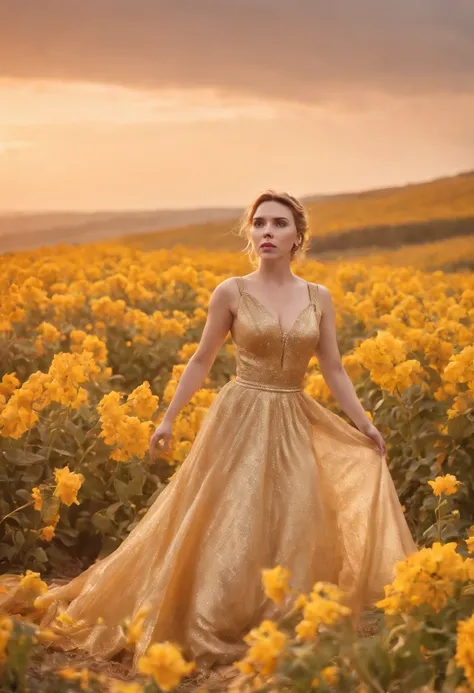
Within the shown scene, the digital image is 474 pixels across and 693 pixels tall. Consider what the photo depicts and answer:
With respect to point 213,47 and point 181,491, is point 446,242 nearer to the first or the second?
point 213,47

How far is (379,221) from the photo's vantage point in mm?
6125

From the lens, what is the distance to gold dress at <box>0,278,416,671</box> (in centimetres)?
245

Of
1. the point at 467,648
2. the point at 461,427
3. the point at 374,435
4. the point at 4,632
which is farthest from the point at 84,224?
the point at 467,648

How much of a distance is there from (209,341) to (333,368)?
1.16ft

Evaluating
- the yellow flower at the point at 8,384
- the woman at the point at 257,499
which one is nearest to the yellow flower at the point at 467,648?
the woman at the point at 257,499

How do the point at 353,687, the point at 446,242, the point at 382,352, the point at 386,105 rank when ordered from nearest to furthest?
the point at 353,687
the point at 382,352
the point at 386,105
the point at 446,242

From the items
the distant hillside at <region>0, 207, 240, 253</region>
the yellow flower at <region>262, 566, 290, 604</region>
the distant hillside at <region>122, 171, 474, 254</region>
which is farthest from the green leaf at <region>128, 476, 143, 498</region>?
the distant hillside at <region>122, 171, 474, 254</region>

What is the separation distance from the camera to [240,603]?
7.98ft

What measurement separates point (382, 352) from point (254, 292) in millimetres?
700

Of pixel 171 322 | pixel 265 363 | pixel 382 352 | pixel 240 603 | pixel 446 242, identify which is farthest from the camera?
pixel 446 242

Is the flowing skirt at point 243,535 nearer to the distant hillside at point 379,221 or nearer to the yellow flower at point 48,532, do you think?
the yellow flower at point 48,532

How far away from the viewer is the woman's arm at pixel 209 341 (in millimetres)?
2602

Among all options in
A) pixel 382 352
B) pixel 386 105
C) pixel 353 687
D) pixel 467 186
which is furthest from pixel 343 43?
pixel 353 687

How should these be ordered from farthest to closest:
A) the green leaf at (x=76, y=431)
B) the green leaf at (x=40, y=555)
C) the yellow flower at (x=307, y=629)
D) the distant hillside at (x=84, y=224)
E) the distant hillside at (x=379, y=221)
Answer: the distant hillside at (x=379, y=221)
the distant hillside at (x=84, y=224)
the green leaf at (x=76, y=431)
the green leaf at (x=40, y=555)
the yellow flower at (x=307, y=629)
